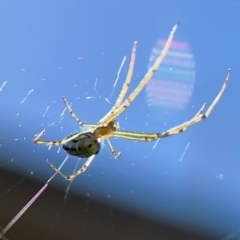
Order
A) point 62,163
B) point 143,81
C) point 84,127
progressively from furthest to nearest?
point 62,163 < point 84,127 < point 143,81

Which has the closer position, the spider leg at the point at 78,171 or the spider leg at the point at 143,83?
the spider leg at the point at 143,83

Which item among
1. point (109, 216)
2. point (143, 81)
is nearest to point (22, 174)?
point (109, 216)

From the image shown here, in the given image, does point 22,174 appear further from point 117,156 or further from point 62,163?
point 117,156

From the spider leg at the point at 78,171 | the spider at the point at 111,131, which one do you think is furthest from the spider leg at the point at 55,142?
the spider leg at the point at 78,171

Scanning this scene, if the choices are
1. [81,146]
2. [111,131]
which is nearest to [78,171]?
[111,131]

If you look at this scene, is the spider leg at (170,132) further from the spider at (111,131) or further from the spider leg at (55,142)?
the spider leg at (55,142)

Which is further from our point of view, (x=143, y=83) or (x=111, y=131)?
(x=111, y=131)

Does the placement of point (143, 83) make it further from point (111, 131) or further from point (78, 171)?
point (78, 171)

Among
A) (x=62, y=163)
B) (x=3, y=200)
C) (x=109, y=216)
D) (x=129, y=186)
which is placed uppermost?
(x=129, y=186)
